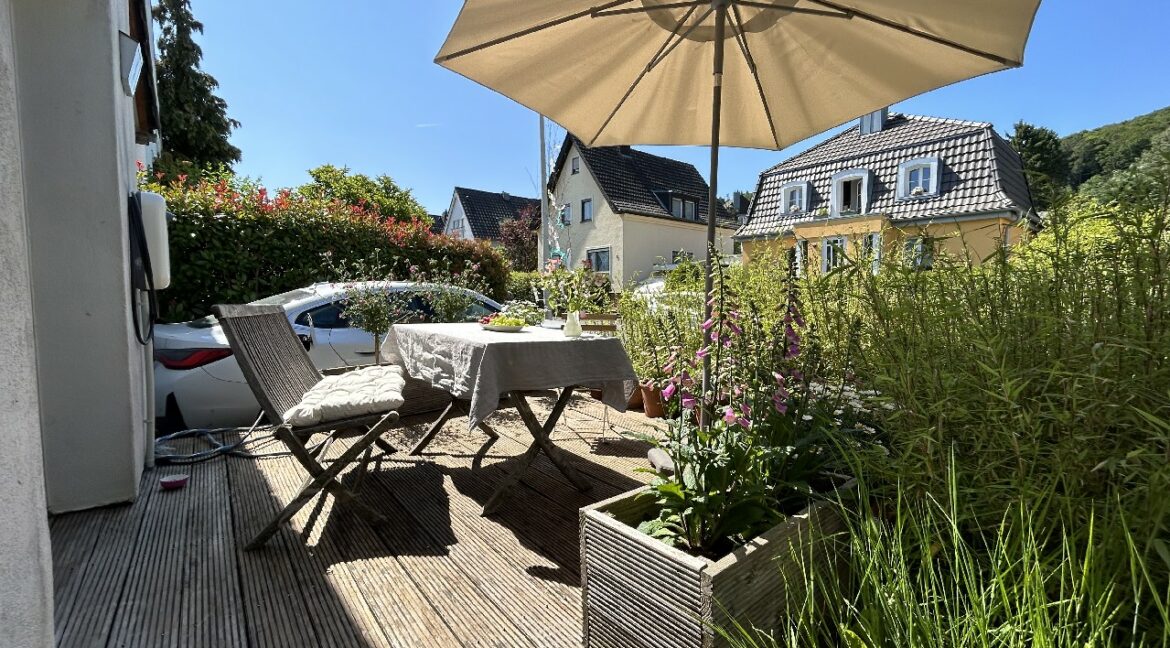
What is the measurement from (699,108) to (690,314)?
5.49 ft

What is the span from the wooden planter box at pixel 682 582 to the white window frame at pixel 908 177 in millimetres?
16214

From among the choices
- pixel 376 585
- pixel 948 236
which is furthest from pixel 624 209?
pixel 376 585

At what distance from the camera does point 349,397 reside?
2520mm

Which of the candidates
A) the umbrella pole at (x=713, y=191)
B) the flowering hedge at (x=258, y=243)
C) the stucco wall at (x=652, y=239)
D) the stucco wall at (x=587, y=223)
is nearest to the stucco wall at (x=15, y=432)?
the umbrella pole at (x=713, y=191)

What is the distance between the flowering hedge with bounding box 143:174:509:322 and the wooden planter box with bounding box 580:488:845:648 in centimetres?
467

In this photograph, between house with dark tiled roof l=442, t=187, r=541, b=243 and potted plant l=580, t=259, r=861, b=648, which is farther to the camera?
house with dark tiled roof l=442, t=187, r=541, b=243

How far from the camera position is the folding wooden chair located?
2221 millimetres

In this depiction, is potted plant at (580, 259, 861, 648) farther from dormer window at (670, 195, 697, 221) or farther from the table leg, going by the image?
dormer window at (670, 195, 697, 221)

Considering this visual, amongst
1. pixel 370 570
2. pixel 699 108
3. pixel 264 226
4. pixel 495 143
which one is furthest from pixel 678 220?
pixel 370 570

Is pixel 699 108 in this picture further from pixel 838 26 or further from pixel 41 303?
pixel 41 303

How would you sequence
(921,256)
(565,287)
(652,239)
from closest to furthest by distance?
(921,256) < (565,287) < (652,239)

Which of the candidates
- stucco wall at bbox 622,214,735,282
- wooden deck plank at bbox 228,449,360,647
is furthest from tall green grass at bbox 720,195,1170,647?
stucco wall at bbox 622,214,735,282

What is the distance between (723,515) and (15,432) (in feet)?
4.97

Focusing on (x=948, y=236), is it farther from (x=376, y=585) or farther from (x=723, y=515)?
(x=376, y=585)
